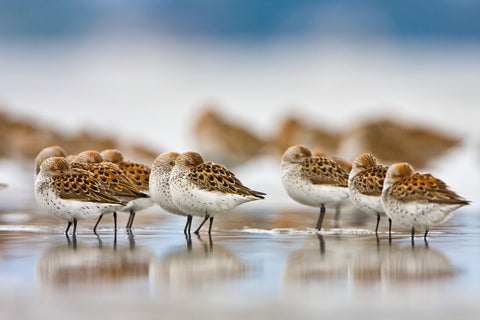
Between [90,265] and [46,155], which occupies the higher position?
[46,155]

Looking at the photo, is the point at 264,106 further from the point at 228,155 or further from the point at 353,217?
the point at 353,217

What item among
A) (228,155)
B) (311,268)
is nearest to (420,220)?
(311,268)

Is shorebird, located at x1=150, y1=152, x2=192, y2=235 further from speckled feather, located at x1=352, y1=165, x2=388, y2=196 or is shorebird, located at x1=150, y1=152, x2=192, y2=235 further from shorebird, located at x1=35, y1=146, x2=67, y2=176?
speckled feather, located at x1=352, y1=165, x2=388, y2=196

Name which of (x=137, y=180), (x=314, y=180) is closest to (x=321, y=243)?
(x=314, y=180)

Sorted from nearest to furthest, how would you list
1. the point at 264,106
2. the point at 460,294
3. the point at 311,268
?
the point at 460,294 < the point at 311,268 < the point at 264,106

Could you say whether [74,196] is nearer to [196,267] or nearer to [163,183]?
[163,183]

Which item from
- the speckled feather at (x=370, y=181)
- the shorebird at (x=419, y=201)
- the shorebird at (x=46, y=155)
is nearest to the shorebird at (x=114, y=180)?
the shorebird at (x=46, y=155)
